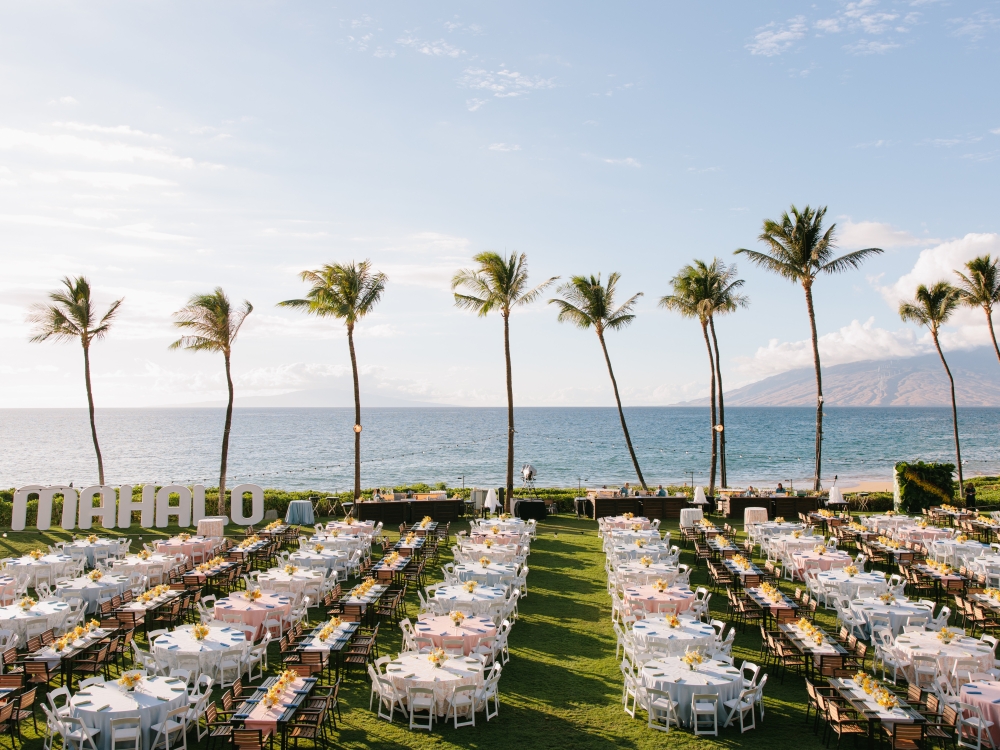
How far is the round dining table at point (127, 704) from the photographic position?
31.7 ft

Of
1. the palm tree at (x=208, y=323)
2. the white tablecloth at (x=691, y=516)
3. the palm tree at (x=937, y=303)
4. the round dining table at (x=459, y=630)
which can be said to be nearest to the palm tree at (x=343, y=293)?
the palm tree at (x=208, y=323)

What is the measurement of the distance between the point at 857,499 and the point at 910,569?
1654 cm

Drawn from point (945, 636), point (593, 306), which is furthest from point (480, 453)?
point (945, 636)

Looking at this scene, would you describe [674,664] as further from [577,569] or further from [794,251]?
[794,251]

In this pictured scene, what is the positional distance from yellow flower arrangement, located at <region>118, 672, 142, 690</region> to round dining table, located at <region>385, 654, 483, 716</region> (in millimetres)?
3484

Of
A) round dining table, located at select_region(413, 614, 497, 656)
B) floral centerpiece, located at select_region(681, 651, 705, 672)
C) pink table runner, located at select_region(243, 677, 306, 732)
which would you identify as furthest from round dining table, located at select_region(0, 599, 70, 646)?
floral centerpiece, located at select_region(681, 651, 705, 672)

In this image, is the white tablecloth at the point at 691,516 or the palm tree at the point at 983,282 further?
the palm tree at the point at 983,282

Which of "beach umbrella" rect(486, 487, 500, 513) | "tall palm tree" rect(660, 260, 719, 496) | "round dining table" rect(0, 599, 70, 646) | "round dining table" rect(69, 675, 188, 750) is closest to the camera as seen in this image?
"round dining table" rect(69, 675, 188, 750)

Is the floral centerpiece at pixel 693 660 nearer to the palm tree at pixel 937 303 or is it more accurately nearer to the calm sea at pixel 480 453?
the palm tree at pixel 937 303

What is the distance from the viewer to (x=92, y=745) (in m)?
9.52

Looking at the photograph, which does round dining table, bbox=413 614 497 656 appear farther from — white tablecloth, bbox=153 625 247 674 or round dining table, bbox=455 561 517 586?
round dining table, bbox=455 561 517 586

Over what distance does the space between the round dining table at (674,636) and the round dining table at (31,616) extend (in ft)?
36.8

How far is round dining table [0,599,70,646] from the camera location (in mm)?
14250

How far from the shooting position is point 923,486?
1297 inches
